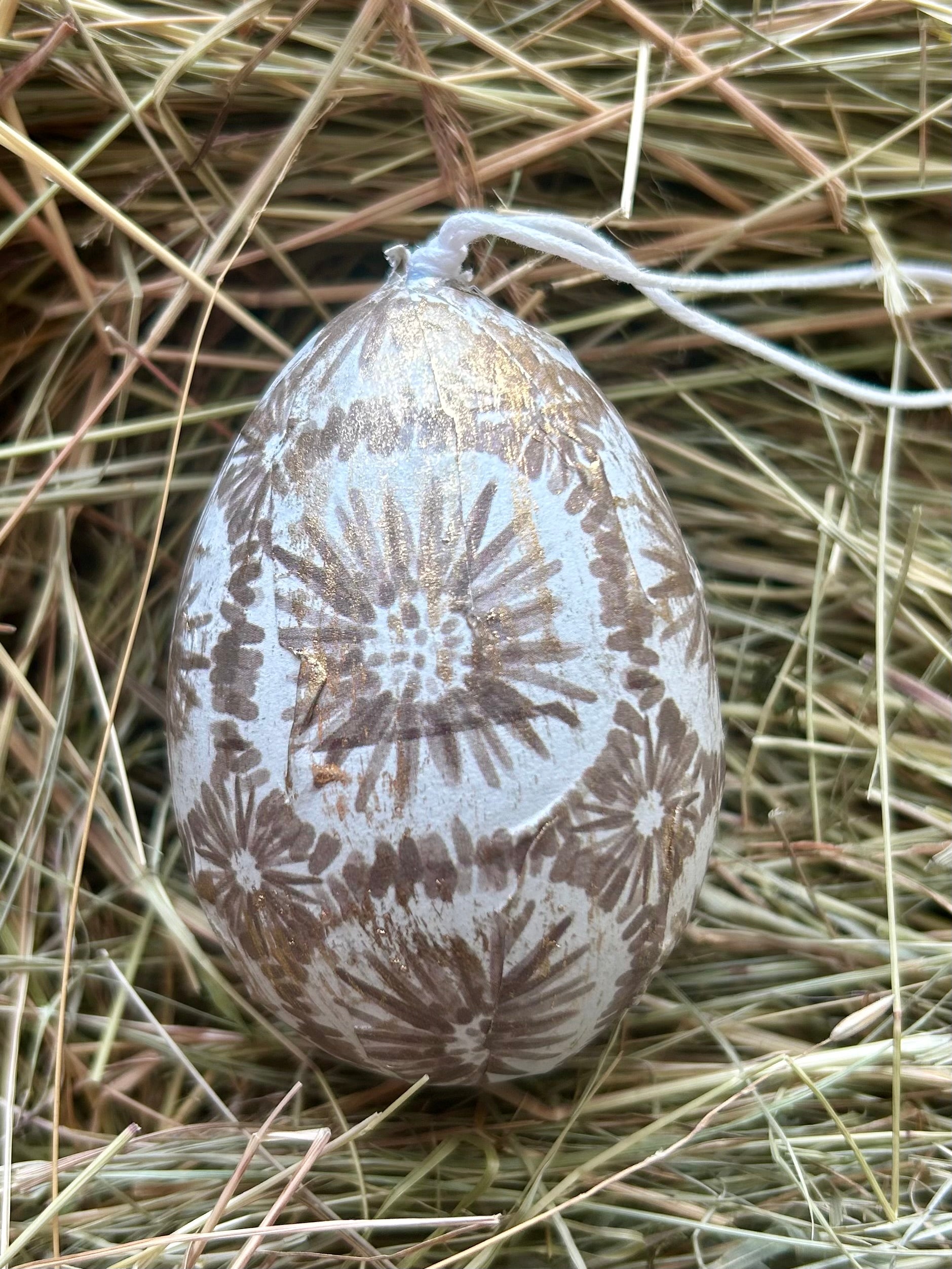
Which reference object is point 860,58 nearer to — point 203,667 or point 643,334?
point 643,334

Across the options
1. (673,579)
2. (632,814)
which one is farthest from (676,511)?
(632,814)

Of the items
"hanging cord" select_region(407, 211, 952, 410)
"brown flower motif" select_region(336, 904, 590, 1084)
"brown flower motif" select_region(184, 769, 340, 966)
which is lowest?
"brown flower motif" select_region(336, 904, 590, 1084)

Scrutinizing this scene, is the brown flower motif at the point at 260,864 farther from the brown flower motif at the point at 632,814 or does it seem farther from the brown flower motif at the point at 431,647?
the brown flower motif at the point at 632,814

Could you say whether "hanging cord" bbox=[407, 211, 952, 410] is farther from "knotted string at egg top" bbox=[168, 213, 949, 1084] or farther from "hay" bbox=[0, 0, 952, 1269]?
"hay" bbox=[0, 0, 952, 1269]

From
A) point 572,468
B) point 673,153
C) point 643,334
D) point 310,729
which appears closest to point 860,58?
point 673,153

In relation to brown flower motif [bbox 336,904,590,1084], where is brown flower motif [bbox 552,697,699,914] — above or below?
above

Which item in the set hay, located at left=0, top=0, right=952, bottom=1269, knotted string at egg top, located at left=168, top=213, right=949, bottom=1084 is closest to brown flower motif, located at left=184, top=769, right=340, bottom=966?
knotted string at egg top, located at left=168, top=213, right=949, bottom=1084

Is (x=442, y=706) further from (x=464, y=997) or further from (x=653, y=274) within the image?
(x=653, y=274)

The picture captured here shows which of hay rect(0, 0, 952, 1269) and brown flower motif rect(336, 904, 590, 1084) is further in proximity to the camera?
hay rect(0, 0, 952, 1269)
